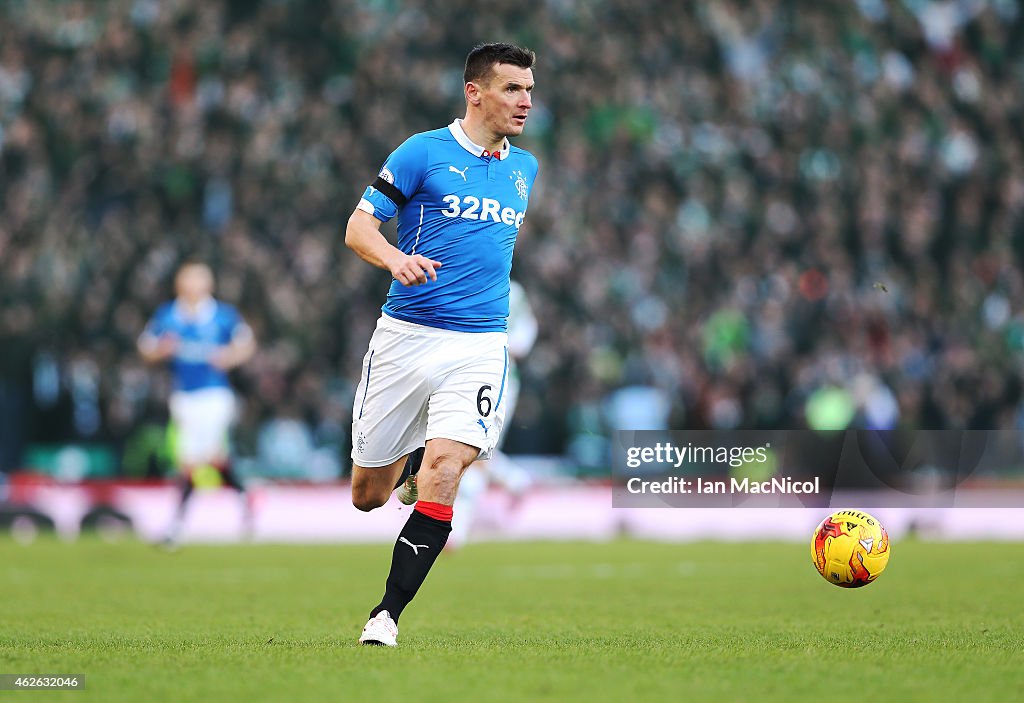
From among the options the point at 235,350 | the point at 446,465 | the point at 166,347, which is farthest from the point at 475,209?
the point at 235,350

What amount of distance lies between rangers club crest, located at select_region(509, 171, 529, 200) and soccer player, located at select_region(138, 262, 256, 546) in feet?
27.6

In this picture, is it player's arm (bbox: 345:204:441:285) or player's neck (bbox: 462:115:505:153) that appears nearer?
player's arm (bbox: 345:204:441:285)

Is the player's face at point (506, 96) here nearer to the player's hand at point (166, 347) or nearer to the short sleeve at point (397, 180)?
the short sleeve at point (397, 180)

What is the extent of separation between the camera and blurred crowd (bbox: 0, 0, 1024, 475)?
19.1 metres

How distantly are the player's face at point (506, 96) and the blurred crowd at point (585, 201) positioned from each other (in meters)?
11.8

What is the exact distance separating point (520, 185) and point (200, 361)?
907 cm

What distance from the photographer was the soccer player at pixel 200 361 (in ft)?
50.8

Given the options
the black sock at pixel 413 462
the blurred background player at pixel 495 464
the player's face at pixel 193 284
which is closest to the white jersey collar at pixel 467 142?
the black sock at pixel 413 462

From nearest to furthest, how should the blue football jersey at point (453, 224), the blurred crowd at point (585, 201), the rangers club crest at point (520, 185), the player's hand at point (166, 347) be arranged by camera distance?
the blue football jersey at point (453, 224)
the rangers club crest at point (520, 185)
the player's hand at point (166, 347)
the blurred crowd at point (585, 201)

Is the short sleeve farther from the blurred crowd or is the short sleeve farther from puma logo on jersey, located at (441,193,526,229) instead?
the blurred crowd

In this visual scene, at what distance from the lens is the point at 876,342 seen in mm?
19891

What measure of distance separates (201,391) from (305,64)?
8620 millimetres

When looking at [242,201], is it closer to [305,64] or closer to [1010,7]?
[305,64]

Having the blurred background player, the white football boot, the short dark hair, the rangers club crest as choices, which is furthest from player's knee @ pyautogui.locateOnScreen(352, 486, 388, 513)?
the blurred background player
